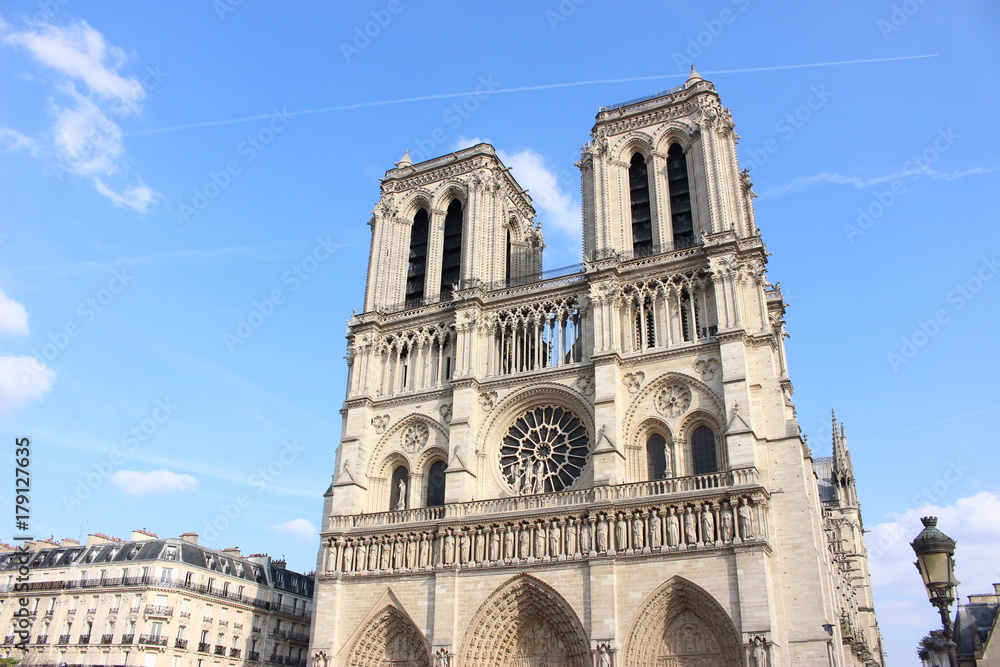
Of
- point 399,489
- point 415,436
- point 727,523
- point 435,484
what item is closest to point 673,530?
point 727,523

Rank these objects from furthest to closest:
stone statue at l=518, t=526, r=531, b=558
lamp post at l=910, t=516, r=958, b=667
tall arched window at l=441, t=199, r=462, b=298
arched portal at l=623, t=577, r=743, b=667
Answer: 1. tall arched window at l=441, t=199, r=462, b=298
2. stone statue at l=518, t=526, r=531, b=558
3. arched portal at l=623, t=577, r=743, b=667
4. lamp post at l=910, t=516, r=958, b=667

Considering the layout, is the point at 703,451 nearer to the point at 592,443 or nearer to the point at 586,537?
the point at 592,443

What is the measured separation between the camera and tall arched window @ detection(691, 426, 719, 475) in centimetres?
2353

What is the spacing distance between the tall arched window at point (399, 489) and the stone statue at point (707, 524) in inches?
376

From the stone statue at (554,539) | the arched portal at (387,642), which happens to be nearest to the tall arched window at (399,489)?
the arched portal at (387,642)

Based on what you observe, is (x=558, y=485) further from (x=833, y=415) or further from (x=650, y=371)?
(x=833, y=415)

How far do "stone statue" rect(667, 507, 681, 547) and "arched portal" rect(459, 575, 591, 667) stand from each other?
10.8 feet

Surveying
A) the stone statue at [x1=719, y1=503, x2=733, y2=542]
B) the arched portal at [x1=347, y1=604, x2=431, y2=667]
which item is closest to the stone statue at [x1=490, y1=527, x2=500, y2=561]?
the arched portal at [x1=347, y1=604, x2=431, y2=667]

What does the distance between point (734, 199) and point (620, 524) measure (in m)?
10.8

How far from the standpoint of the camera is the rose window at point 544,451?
1000 inches

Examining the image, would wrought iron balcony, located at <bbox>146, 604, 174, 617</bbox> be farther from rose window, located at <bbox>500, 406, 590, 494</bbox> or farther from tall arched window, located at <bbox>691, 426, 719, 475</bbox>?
tall arched window, located at <bbox>691, 426, 719, 475</bbox>

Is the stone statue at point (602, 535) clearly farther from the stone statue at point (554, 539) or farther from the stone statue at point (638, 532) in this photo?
the stone statue at point (554, 539)

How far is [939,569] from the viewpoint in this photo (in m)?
6.85

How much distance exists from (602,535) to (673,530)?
1881 mm
